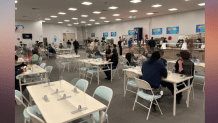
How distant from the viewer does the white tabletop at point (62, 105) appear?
159 centimetres

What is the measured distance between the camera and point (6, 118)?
943 mm

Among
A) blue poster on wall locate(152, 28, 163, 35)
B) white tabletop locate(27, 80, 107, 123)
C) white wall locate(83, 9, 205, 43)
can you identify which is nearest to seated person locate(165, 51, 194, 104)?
white wall locate(83, 9, 205, 43)

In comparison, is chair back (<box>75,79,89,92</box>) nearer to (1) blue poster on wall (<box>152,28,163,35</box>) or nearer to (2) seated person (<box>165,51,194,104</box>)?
(2) seated person (<box>165,51,194,104</box>)

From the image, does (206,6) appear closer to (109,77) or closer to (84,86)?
(84,86)

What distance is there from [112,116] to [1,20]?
8.06ft

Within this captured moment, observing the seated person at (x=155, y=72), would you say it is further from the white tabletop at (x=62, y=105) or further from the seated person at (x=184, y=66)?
the white tabletop at (x=62, y=105)

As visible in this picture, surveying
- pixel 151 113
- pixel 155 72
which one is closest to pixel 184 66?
pixel 155 72

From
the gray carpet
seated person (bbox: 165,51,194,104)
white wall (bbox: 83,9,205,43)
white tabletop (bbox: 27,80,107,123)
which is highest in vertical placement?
white wall (bbox: 83,9,205,43)

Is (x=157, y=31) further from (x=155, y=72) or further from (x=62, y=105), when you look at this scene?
(x=62, y=105)

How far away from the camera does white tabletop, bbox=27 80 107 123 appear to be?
1587mm

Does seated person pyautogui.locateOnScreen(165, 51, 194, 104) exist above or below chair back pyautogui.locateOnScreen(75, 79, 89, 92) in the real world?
above

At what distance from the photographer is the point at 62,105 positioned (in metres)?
1.86

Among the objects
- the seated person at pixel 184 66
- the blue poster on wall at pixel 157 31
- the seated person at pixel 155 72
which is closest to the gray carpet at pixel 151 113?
the seated person at pixel 184 66

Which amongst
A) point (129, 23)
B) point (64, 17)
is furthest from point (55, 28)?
point (129, 23)
